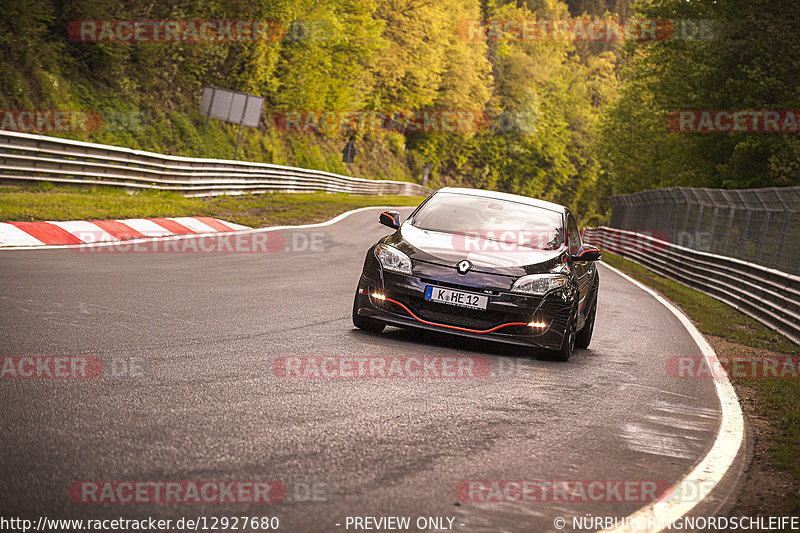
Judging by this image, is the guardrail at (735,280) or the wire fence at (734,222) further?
the wire fence at (734,222)

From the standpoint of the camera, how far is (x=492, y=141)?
83.4 metres

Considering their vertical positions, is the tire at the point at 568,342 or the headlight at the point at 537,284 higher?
the headlight at the point at 537,284

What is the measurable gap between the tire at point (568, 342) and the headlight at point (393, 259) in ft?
5.15

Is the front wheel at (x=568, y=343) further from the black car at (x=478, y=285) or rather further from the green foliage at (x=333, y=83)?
the green foliage at (x=333, y=83)

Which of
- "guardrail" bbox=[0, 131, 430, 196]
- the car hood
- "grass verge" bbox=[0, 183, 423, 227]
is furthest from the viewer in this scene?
"guardrail" bbox=[0, 131, 430, 196]

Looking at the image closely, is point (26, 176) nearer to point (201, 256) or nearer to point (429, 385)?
point (201, 256)

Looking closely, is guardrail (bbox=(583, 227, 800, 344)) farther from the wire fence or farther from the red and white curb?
the red and white curb

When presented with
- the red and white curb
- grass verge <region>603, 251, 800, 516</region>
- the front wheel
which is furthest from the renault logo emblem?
the red and white curb

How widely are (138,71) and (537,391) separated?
2751 cm

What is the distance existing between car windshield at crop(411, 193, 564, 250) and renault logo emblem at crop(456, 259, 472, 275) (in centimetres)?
87

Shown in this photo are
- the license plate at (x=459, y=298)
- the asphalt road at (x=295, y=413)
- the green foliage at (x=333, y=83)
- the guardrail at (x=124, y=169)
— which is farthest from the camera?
the green foliage at (x=333, y=83)

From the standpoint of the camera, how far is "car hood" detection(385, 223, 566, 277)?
27.3 feet

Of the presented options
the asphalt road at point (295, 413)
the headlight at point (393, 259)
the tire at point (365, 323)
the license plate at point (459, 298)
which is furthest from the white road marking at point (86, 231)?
the license plate at point (459, 298)

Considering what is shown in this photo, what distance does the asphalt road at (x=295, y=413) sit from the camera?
156 inches
